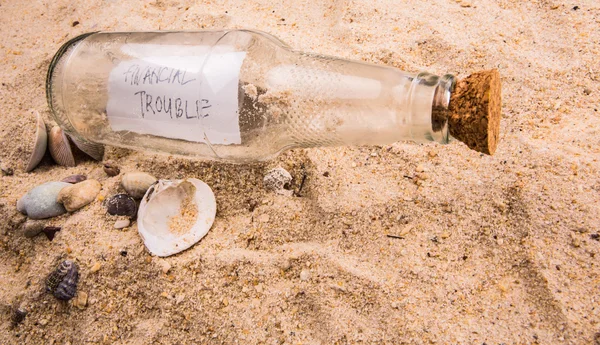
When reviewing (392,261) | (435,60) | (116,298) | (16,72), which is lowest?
(116,298)

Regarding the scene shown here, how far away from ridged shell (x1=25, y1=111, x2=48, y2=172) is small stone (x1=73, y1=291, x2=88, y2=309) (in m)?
0.52

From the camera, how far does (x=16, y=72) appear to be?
1736 millimetres

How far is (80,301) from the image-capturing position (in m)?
1.22

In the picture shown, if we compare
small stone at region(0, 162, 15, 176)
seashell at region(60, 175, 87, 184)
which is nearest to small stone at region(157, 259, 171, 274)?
seashell at region(60, 175, 87, 184)

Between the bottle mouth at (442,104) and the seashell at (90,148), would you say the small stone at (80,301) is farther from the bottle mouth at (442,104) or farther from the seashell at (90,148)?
the bottle mouth at (442,104)

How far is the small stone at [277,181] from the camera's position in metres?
1.33

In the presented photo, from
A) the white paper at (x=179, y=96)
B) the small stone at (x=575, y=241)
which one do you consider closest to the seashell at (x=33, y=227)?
the white paper at (x=179, y=96)

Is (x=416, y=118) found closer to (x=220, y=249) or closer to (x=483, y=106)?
(x=483, y=106)

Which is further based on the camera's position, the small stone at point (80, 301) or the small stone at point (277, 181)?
the small stone at point (277, 181)

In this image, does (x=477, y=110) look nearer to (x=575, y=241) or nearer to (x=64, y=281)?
(x=575, y=241)

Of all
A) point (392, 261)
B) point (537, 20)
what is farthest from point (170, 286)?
point (537, 20)

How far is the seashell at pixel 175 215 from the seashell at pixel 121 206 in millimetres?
37

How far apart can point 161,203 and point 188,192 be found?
84mm

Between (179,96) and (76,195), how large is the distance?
17.9 inches
